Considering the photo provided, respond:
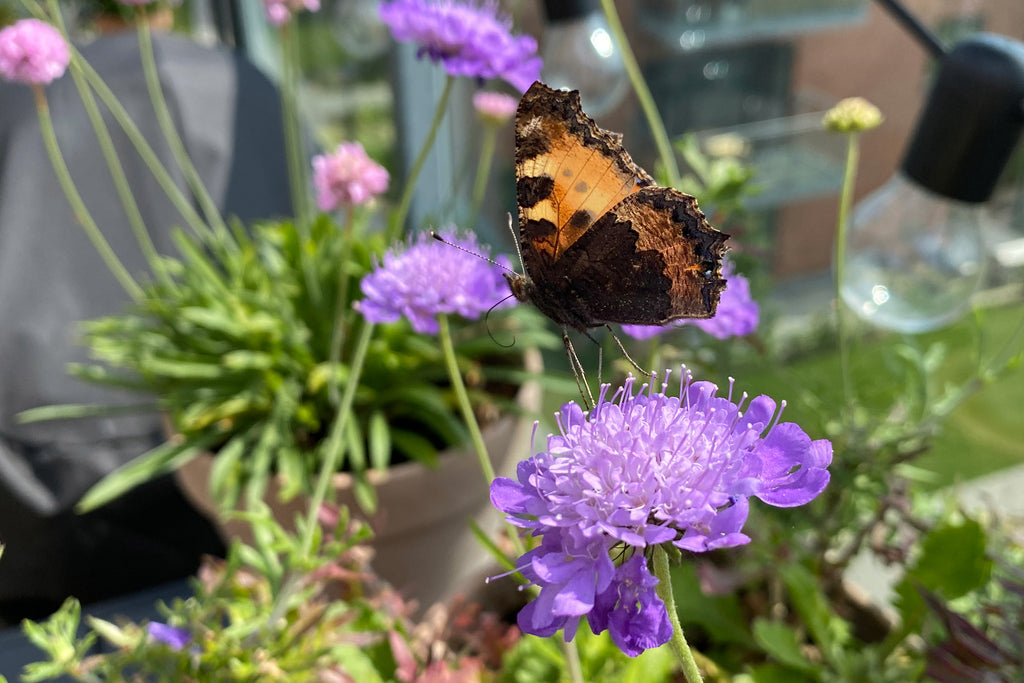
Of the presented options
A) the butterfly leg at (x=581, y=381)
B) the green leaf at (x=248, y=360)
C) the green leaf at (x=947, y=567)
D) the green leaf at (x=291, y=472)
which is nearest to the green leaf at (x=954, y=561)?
the green leaf at (x=947, y=567)

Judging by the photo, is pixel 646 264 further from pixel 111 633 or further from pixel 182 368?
pixel 182 368

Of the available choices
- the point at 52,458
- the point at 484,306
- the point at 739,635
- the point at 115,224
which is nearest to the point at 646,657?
the point at 739,635

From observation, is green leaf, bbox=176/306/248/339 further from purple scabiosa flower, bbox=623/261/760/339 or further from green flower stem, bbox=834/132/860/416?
green flower stem, bbox=834/132/860/416

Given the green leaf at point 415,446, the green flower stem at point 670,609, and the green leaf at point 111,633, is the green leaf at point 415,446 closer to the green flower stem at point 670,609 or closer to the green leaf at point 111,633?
the green leaf at point 111,633

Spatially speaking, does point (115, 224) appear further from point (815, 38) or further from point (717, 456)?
point (815, 38)

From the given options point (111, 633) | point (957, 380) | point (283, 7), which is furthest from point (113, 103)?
point (957, 380)

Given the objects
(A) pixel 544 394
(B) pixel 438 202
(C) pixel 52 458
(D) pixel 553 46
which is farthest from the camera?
(B) pixel 438 202
